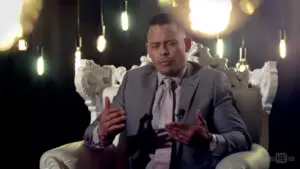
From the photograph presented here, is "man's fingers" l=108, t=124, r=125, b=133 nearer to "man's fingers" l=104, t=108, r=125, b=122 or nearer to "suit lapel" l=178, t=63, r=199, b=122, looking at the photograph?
"man's fingers" l=104, t=108, r=125, b=122

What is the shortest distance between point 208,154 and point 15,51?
8.60 feet

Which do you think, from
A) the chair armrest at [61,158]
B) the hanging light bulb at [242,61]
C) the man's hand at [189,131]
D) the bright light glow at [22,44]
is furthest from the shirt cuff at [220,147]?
the bright light glow at [22,44]

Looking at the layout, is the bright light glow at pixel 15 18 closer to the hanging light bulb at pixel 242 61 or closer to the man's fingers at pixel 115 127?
the hanging light bulb at pixel 242 61

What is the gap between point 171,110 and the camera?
1.70 m

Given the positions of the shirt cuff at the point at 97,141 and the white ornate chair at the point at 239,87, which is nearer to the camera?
the shirt cuff at the point at 97,141

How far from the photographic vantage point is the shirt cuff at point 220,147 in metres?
1.55

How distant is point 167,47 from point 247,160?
21.2 inches

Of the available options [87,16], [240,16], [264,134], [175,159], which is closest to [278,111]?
[240,16]

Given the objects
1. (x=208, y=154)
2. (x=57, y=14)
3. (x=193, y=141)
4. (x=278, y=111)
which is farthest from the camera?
(x=57, y=14)

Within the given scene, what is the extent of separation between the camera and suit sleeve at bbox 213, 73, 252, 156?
1.58m

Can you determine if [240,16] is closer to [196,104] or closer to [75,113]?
[75,113]

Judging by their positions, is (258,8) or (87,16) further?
(87,16)

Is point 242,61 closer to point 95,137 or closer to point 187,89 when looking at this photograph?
point 187,89

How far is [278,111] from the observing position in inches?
145
